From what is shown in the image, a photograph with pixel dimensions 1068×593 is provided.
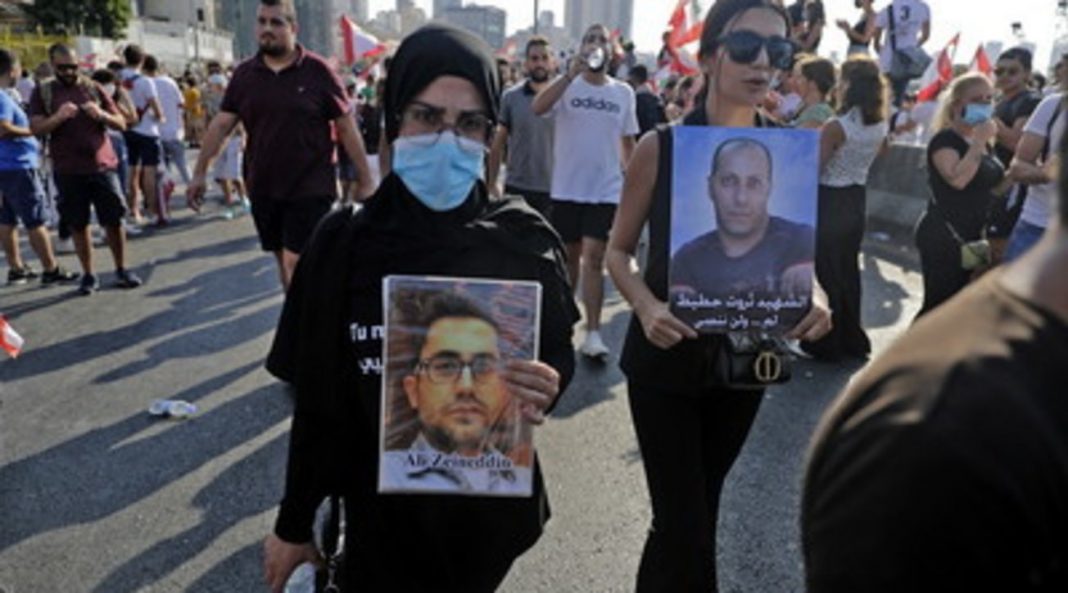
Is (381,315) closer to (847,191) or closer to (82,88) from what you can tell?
(847,191)

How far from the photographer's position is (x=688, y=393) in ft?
7.61

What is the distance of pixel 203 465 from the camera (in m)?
3.93

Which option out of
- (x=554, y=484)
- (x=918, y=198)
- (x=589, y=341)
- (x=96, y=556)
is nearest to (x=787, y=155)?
(x=554, y=484)

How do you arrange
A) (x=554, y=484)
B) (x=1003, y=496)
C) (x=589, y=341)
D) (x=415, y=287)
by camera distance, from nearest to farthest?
(x=1003, y=496), (x=415, y=287), (x=554, y=484), (x=589, y=341)

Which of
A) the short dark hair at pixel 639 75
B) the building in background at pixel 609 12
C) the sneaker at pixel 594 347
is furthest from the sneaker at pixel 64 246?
the building in background at pixel 609 12

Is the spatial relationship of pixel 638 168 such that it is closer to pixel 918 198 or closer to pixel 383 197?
pixel 383 197

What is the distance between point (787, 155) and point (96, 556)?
9.68 feet

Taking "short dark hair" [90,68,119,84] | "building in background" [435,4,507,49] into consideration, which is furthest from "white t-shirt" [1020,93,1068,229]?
"building in background" [435,4,507,49]

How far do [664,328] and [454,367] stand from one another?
0.78m

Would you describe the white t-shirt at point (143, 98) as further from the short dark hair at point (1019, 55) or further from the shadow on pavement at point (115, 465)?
the short dark hair at point (1019, 55)

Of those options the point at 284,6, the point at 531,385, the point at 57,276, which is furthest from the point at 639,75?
the point at 531,385

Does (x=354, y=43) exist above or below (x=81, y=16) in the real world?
below

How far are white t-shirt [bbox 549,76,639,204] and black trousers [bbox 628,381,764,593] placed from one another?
3.27m

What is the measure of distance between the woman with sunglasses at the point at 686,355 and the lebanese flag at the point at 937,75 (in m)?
9.25
